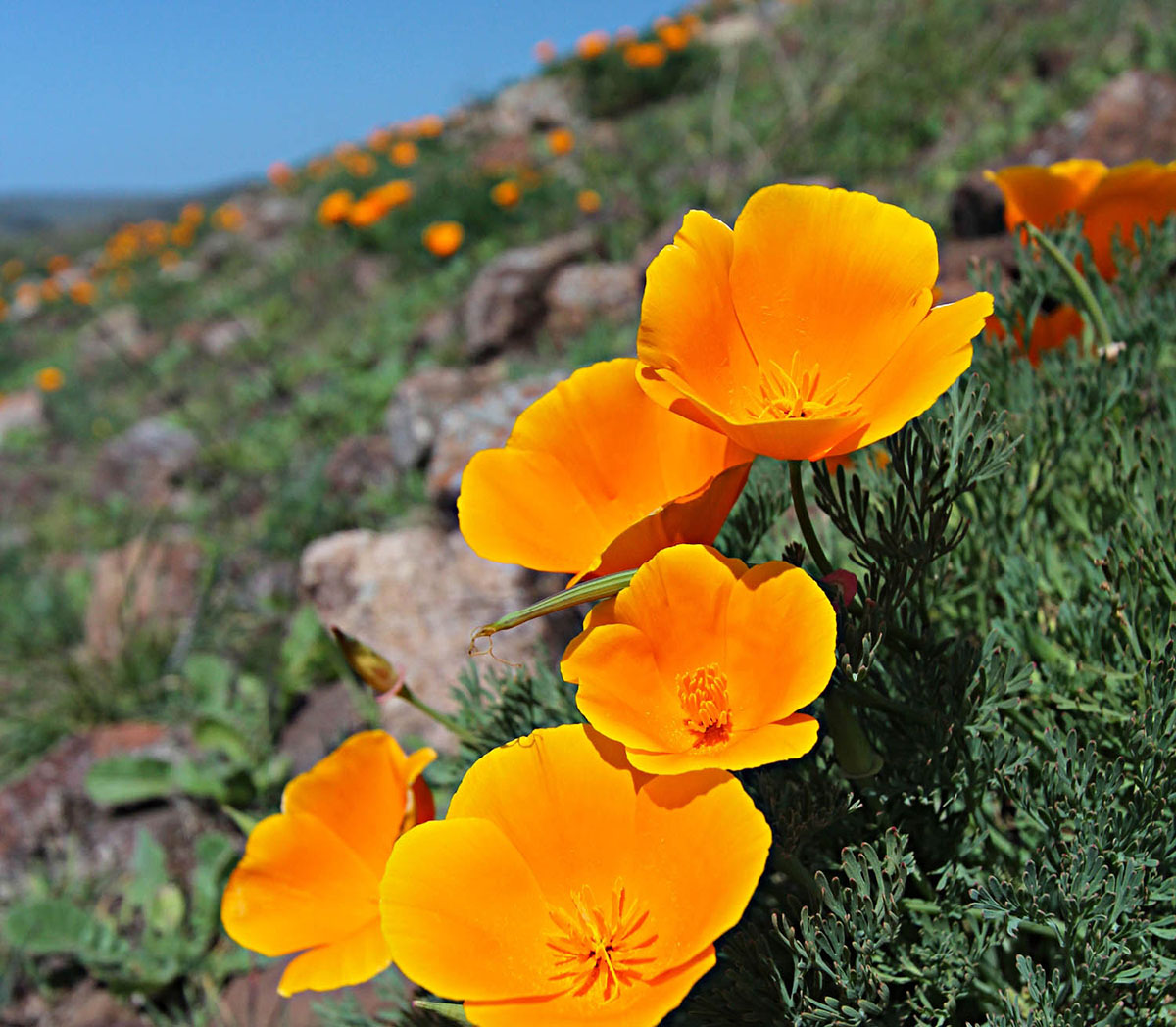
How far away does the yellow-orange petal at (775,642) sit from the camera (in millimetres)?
851

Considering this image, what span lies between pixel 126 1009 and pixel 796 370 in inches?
91.9

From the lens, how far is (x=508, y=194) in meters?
6.15

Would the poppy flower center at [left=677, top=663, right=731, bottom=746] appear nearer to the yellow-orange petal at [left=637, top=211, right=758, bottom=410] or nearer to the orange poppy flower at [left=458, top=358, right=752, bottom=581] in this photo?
the orange poppy flower at [left=458, top=358, right=752, bottom=581]

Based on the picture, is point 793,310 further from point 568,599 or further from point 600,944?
point 600,944

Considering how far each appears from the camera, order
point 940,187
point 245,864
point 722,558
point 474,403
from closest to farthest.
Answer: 1. point 722,558
2. point 245,864
3. point 474,403
4. point 940,187

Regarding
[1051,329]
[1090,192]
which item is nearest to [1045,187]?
[1090,192]

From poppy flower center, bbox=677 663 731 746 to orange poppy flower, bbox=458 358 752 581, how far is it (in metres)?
0.16

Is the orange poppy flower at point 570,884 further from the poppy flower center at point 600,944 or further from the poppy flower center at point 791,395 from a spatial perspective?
the poppy flower center at point 791,395

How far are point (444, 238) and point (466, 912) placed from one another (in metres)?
5.64

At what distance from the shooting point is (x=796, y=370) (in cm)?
108

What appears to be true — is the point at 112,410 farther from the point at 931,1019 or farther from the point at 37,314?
the point at 931,1019

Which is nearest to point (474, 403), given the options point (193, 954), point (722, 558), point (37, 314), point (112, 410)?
point (193, 954)

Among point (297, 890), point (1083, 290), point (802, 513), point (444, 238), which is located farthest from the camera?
point (444, 238)

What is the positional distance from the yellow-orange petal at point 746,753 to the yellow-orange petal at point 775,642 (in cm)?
2
